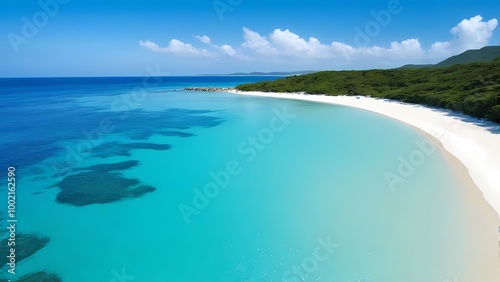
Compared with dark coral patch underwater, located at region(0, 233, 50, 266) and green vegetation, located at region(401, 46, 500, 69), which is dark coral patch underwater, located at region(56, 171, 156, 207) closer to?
dark coral patch underwater, located at region(0, 233, 50, 266)

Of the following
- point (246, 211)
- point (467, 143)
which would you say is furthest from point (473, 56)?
point (246, 211)

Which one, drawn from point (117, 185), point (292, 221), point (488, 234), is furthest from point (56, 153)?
point (488, 234)

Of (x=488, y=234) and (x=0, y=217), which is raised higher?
(x=488, y=234)

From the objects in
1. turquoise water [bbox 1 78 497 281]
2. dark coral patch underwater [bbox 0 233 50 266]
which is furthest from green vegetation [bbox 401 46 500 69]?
dark coral patch underwater [bbox 0 233 50 266]

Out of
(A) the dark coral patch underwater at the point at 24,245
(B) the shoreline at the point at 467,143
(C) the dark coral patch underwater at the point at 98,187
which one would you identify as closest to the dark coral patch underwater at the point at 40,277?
(A) the dark coral patch underwater at the point at 24,245

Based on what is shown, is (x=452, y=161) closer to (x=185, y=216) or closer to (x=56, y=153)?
(x=185, y=216)

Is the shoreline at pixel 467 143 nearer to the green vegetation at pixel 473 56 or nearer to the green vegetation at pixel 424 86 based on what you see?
A: the green vegetation at pixel 424 86
